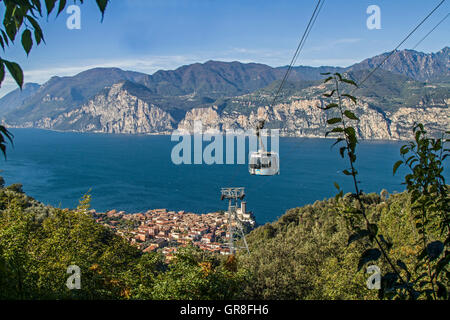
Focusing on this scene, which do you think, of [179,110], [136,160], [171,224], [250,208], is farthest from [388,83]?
[171,224]

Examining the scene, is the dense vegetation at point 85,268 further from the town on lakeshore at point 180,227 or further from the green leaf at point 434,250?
the town on lakeshore at point 180,227

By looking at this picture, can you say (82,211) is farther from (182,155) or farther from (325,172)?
(182,155)

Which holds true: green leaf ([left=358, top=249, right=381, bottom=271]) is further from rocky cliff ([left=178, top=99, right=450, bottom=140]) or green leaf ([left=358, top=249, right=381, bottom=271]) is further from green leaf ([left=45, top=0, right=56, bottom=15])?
rocky cliff ([left=178, top=99, right=450, bottom=140])

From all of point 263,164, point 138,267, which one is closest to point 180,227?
point 263,164

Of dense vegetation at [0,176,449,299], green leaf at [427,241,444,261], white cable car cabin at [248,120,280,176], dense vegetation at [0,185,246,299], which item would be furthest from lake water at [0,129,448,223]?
green leaf at [427,241,444,261]

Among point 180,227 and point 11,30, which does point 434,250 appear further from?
point 180,227

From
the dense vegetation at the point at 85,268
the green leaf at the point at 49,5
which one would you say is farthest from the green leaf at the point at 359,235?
the dense vegetation at the point at 85,268
